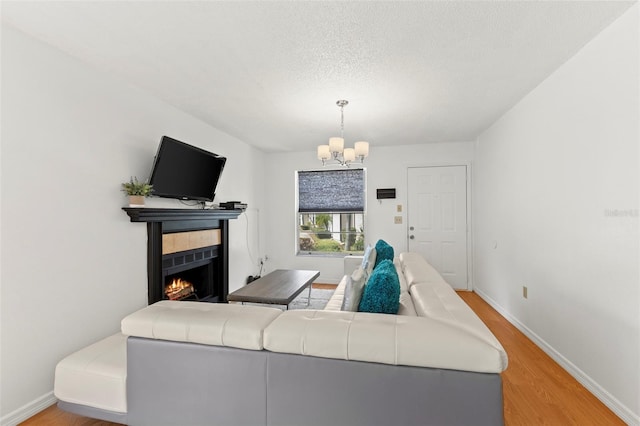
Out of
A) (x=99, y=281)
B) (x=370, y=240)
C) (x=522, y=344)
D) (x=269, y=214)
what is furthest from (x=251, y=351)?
(x=269, y=214)

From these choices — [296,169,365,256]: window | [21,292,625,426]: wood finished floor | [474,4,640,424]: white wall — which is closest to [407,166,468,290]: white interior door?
[296,169,365,256]: window

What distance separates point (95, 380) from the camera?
1631mm

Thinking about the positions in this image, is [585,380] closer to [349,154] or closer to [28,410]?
[349,154]

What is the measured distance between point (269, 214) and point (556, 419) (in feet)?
14.9

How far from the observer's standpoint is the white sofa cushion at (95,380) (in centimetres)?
158

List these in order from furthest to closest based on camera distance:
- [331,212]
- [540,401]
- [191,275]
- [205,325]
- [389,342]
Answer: [331,212], [191,275], [540,401], [205,325], [389,342]

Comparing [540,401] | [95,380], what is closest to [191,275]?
[95,380]

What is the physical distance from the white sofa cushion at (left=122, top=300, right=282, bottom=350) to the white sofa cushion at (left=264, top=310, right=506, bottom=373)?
0.09 metres

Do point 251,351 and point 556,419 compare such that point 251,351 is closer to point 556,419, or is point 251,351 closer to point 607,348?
point 556,419

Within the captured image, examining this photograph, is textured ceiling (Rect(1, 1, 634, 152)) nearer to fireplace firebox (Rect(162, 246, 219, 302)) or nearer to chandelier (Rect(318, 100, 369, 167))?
chandelier (Rect(318, 100, 369, 167))

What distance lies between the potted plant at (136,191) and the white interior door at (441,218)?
3.77 meters

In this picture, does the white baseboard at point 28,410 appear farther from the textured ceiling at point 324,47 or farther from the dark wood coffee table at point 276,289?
the textured ceiling at point 324,47

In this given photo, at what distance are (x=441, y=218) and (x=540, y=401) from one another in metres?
3.10

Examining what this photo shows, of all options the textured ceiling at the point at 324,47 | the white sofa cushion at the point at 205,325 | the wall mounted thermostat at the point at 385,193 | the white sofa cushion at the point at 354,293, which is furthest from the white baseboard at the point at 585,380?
the wall mounted thermostat at the point at 385,193
